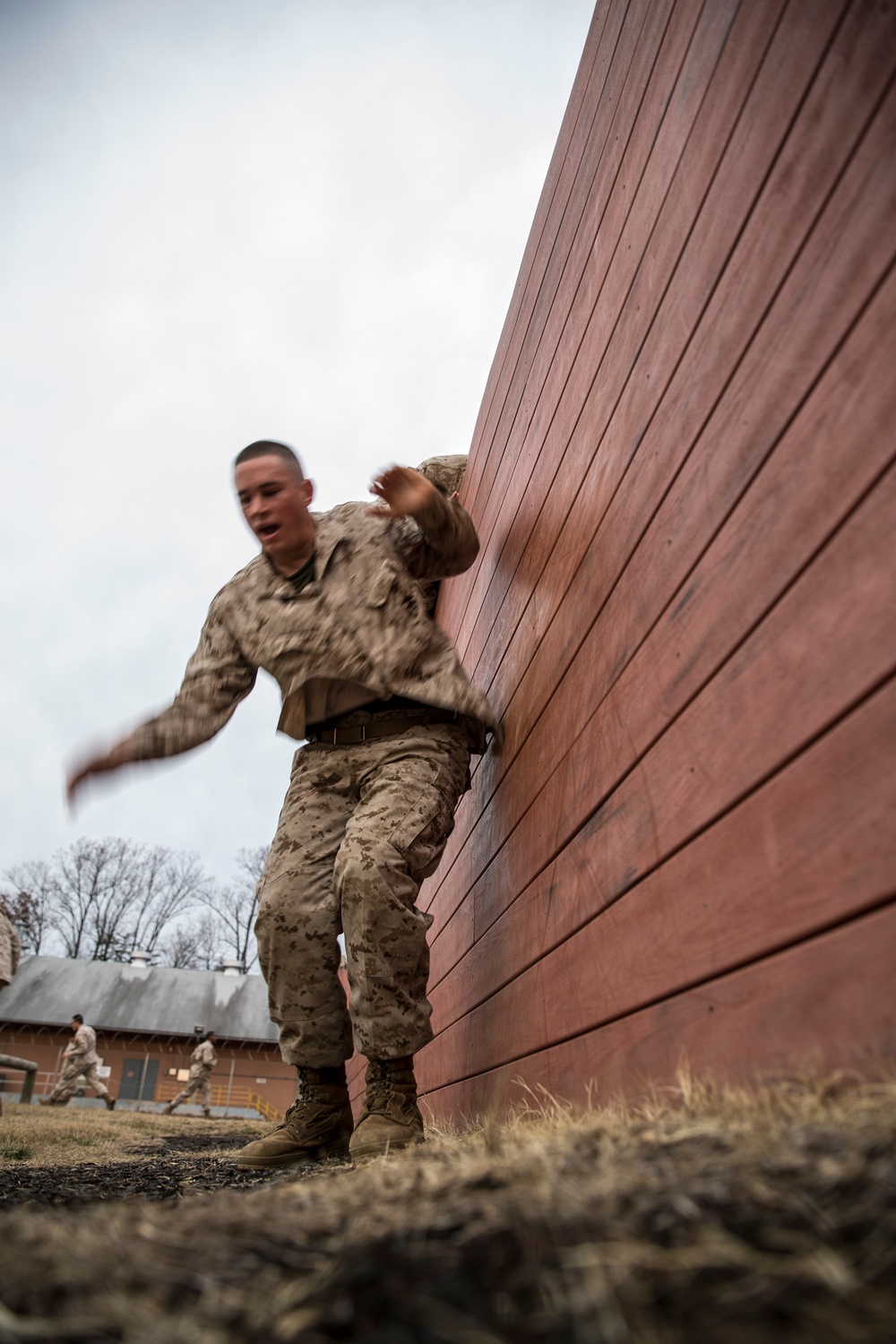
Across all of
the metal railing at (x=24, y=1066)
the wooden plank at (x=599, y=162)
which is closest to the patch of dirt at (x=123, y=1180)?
the wooden plank at (x=599, y=162)

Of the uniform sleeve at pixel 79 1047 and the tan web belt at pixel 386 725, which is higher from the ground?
the uniform sleeve at pixel 79 1047

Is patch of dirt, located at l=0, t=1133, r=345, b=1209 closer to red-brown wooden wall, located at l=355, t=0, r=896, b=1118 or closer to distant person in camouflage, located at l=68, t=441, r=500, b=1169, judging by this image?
distant person in camouflage, located at l=68, t=441, r=500, b=1169

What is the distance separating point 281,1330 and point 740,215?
1.54 meters

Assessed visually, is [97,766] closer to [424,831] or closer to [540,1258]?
[424,831]

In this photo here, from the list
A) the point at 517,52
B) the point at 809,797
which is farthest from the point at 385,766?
the point at 517,52

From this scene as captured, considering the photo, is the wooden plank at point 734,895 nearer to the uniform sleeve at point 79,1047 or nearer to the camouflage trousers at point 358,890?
the camouflage trousers at point 358,890

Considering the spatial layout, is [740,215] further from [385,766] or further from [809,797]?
[385,766]

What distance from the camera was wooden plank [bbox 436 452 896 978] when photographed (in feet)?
2.93

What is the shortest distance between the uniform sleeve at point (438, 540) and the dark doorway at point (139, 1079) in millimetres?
24336

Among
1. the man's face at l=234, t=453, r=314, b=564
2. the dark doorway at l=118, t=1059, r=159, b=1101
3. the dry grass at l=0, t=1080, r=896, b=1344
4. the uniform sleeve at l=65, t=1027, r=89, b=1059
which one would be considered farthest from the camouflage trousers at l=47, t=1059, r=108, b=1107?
the dry grass at l=0, t=1080, r=896, b=1344

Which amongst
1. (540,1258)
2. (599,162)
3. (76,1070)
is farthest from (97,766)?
(76,1070)

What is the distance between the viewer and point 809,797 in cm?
94

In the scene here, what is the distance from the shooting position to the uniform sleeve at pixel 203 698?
2.48 m

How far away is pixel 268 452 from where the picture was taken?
8.62 feet
